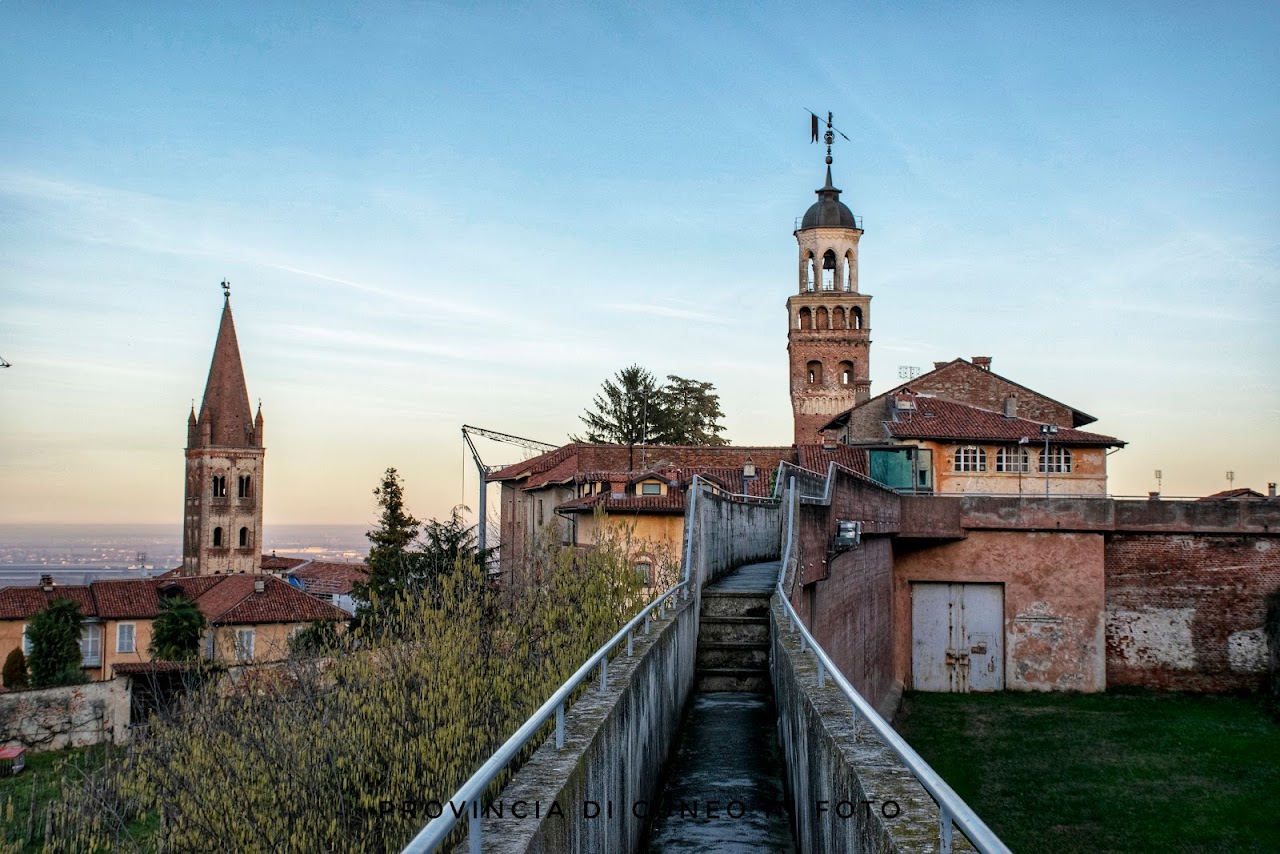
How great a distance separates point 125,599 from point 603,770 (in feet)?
209

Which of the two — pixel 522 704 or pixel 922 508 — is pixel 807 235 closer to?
pixel 922 508

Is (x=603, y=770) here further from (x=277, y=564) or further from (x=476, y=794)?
(x=277, y=564)

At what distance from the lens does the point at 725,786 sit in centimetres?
855

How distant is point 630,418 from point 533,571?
63.8 m

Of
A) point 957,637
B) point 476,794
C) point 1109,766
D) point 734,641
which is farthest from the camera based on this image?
point 957,637

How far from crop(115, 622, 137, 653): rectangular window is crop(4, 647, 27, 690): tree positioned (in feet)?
27.3

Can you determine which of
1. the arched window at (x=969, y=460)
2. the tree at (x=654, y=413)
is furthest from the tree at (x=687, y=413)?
the arched window at (x=969, y=460)

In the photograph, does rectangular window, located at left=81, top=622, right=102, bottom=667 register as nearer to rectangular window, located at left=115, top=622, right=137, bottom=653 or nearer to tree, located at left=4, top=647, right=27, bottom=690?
rectangular window, located at left=115, top=622, right=137, bottom=653

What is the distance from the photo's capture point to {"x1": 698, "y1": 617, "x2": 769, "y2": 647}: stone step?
44.4ft

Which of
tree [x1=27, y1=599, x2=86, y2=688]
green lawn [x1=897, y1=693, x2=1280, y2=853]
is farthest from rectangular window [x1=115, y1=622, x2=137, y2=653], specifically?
green lawn [x1=897, y1=693, x2=1280, y2=853]

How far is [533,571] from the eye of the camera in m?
11.8

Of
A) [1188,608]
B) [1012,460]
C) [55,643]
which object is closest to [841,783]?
[1188,608]

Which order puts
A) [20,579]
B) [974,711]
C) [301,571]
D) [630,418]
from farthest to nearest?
[20,579]
[301,571]
[630,418]
[974,711]

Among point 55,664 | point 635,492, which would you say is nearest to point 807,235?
point 635,492
